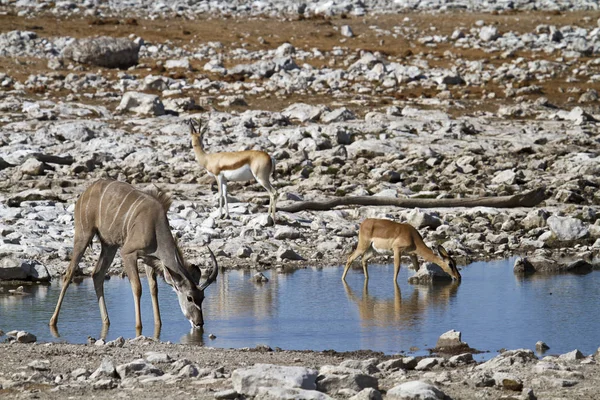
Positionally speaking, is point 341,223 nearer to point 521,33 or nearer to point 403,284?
point 403,284

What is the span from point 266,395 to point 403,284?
751 cm

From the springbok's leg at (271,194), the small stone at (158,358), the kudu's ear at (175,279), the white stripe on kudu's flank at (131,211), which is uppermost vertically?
the white stripe on kudu's flank at (131,211)

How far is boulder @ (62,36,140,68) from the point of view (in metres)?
33.8

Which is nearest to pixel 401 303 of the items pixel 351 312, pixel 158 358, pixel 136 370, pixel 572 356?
pixel 351 312

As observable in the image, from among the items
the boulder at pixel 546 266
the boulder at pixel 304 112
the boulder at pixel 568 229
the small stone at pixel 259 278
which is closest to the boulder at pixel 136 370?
the small stone at pixel 259 278

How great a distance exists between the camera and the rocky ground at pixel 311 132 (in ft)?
50.6

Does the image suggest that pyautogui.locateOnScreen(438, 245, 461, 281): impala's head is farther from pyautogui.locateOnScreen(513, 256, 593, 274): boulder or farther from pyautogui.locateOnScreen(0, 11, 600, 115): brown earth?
pyautogui.locateOnScreen(0, 11, 600, 115): brown earth

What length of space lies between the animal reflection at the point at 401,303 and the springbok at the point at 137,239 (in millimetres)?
1944

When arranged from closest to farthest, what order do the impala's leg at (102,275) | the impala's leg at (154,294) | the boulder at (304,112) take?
the impala's leg at (154,294) → the impala's leg at (102,275) → the boulder at (304,112)

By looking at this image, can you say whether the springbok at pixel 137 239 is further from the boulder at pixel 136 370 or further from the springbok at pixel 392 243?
the springbok at pixel 392 243

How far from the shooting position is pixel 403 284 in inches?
564

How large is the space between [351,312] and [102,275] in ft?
9.18

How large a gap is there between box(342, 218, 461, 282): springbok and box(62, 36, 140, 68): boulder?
20.7 m

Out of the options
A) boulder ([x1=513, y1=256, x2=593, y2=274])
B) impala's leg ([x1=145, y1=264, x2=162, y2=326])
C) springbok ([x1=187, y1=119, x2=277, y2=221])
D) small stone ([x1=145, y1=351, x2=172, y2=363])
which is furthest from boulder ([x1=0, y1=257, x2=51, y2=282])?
boulder ([x1=513, y1=256, x2=593, y2=274])
